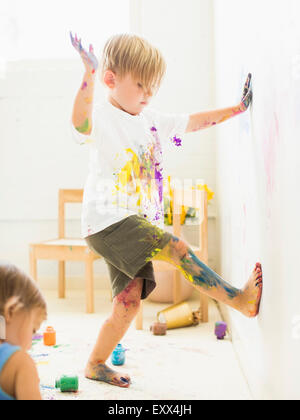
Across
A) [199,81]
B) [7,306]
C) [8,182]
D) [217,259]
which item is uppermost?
[199,81]

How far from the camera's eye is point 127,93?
4.56 ft

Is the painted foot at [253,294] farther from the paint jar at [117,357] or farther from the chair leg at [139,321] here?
the chair leg at [139,321]

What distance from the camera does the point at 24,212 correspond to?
9.52ft

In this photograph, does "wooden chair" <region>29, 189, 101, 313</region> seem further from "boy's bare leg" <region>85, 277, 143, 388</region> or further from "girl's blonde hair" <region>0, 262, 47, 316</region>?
"girl's blonde hair" <region>0, 262, 47, 316</region>

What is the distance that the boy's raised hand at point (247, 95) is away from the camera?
1350 mm

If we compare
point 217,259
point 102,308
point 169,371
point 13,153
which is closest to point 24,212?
point 13,153

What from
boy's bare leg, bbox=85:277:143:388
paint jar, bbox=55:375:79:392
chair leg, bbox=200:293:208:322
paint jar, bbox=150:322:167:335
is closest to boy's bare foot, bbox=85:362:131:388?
boy's bare leg, bbox=85:277:143:388

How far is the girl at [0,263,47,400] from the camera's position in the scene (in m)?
0.81

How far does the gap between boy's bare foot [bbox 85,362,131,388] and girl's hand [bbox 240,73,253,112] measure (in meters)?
0.84

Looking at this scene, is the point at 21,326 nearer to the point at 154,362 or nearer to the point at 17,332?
the point at 17,332

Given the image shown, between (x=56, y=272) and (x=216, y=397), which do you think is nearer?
(x=216, y=397)

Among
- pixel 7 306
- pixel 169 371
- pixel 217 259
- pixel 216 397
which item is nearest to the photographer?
pixel 7 306
